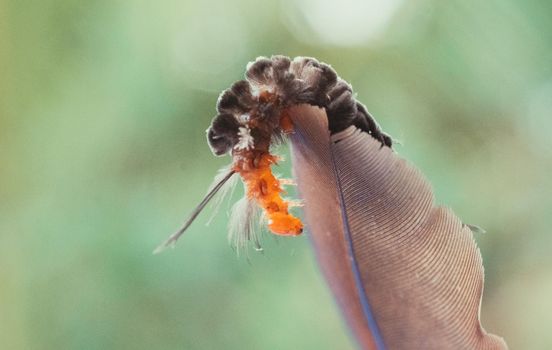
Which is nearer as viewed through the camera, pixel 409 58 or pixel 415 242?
pixel 415 242

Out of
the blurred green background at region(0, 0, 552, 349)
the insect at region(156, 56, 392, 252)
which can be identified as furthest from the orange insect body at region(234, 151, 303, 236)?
the blurred green background at region(0, 0, 552, 349)

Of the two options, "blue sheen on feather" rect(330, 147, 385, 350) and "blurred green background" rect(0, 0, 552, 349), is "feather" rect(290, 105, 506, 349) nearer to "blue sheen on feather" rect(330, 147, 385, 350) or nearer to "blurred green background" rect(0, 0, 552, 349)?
"blue sheen on feather" rect(330, 147, 385, 350)

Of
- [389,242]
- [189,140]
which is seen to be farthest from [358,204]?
[189,140]

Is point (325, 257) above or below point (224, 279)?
above

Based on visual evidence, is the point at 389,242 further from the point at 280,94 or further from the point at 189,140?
the point at 189,140

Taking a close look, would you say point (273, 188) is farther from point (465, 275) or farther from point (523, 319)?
point (523, 319)

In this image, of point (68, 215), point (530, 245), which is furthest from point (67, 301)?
point (530, 245)

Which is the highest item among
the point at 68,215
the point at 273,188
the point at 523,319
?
the point at 273,188
